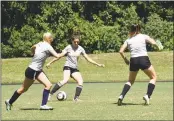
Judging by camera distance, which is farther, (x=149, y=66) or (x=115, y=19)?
(x=115, y=19)

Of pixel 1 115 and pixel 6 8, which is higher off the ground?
pixel 1 115

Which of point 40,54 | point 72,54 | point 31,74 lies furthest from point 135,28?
point 31,74

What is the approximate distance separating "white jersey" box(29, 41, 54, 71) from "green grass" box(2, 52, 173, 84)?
48.9ft

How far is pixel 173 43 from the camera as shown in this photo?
1465 inches

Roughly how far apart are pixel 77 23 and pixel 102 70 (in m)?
9.73

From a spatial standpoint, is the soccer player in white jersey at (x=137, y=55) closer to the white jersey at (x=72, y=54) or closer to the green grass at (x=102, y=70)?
the white jersey at (x=72, y=54)

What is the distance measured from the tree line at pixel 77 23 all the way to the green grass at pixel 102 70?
246 inches

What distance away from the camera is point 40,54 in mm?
10422

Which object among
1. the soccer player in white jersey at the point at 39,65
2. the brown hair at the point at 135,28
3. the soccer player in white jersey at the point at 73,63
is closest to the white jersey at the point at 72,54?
the soccer player in white jersey at the point at 73,63

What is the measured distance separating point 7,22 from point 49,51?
29.3 meters

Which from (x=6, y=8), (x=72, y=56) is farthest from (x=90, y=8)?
(x=72, y=56)

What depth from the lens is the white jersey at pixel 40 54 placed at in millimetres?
10383

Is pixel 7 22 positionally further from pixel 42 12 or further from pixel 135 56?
pixel 135 56

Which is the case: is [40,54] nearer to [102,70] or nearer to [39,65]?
[39,65]
